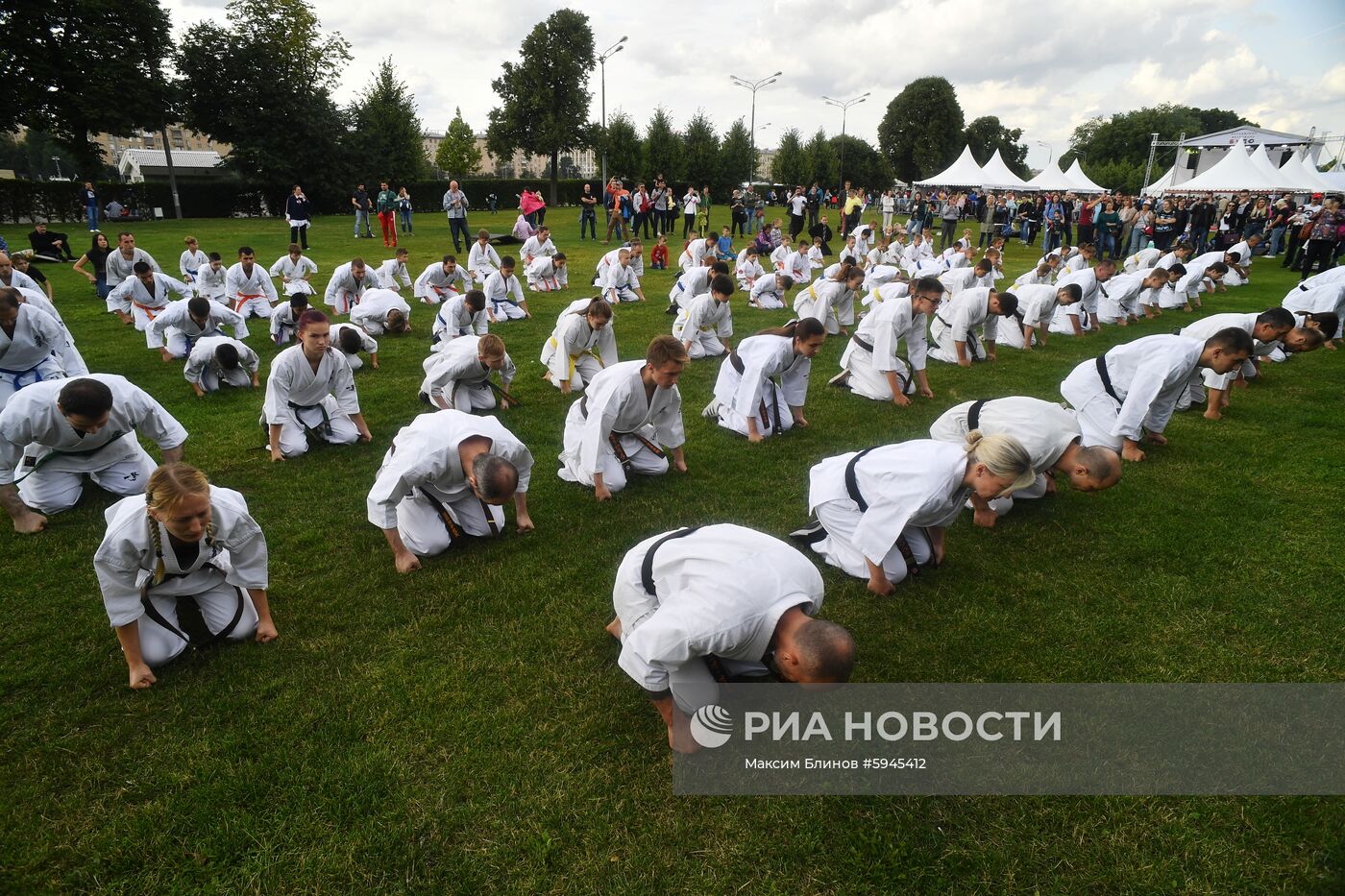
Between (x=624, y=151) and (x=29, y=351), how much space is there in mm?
48041

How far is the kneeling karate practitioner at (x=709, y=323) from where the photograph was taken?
9202 mm

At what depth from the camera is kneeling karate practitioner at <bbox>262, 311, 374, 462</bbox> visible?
6070 millimetres

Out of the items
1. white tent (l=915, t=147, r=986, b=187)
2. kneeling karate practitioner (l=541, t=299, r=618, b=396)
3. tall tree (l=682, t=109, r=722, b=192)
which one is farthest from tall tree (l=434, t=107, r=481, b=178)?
kneeling karate practitioner (l=541, t=299, r=618, b=396)

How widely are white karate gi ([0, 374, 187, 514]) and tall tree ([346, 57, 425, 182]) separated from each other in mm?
38517

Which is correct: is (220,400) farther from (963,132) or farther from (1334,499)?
(963,132)

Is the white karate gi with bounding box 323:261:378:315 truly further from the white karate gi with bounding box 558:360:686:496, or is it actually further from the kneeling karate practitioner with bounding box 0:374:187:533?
the white karate gi with bounding box 558:360:686:496

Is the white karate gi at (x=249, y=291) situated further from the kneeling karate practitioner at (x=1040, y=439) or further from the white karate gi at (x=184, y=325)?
the kneeling karate practitioner at (x=1040, y=439)

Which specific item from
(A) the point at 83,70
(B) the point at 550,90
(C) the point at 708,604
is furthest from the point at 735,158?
(C) the point at 708,604

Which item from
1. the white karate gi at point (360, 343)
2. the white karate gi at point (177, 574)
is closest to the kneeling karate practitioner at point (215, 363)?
the white karate gi at point (360, 343)

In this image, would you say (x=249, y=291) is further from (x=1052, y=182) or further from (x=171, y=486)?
(x=1052, y=182)

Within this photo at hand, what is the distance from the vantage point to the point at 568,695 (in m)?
3.53

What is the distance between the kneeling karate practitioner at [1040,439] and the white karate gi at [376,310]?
30.8 feet

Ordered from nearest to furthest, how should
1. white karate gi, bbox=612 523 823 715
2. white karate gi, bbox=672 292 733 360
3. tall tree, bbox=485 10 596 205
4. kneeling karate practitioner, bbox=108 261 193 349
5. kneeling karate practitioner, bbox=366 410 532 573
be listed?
white karate gi, bbox=612 523 823 715 < kneeling karate practitioner, bbox=366 410 532 573 < white karate gi, bbox=672 292 733 360 < kneeling karate practitioner, bbox=108 261 193 349 < tall tree, bbox=485 10 596 205

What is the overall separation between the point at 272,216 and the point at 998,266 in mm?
36468
